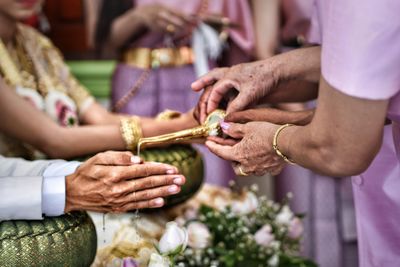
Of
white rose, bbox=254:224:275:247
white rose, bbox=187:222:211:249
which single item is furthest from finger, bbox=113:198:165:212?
white rose, bbox=254:224:275:247

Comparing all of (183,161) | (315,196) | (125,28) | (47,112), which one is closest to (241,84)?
(183,161)

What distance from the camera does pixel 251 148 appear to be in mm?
1159

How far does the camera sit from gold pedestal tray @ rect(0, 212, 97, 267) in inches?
41.0

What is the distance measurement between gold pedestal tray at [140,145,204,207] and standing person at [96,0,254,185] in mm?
615

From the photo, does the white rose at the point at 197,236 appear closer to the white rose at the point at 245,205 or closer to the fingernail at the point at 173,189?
the white rose at the point at 245,205

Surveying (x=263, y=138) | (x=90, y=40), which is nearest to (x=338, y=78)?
(x=263, y=138)

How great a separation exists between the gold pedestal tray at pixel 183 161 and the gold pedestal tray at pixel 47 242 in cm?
40

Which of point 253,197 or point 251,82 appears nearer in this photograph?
point 251,82

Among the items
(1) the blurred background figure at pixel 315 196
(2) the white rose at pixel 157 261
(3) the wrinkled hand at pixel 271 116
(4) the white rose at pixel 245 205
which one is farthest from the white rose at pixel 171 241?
(1) the blurred background figure at pixel 315 196

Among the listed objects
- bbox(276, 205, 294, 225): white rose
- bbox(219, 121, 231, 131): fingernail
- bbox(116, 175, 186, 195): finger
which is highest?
bbox(219, 121, 231, 131): fingernail

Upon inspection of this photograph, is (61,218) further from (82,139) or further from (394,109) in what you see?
(394,109)

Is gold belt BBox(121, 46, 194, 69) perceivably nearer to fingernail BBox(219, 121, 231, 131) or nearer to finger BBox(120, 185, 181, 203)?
fingernail BBox(219, 121, 231, 131)

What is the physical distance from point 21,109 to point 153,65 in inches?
31.0

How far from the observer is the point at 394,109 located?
986mm
